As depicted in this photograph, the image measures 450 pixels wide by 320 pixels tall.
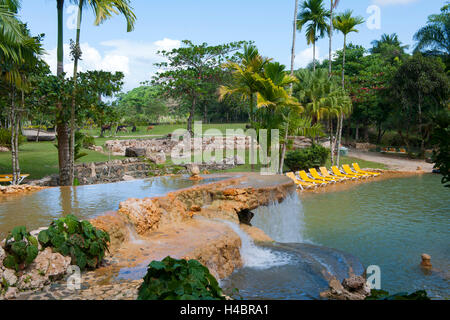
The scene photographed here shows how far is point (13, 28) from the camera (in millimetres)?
12141

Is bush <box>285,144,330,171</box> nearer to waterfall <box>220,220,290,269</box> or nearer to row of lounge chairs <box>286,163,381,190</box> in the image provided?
row of lounge chairs <box>286,163,381,190</box>

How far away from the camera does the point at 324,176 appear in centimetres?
1991

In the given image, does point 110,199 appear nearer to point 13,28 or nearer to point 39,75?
point 13,28

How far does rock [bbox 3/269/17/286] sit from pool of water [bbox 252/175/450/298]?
6.46 m

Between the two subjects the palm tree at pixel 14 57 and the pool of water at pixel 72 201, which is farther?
the palm tree at pixel 14 57

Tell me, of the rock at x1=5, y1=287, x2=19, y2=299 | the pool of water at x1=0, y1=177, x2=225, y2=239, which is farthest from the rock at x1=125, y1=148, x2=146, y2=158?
the rock at x1=5, y1=287, x2=19, y2=299

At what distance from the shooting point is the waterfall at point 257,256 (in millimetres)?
7871

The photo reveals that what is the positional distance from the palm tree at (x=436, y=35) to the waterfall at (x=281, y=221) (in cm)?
3017

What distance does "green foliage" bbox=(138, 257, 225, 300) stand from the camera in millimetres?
3574

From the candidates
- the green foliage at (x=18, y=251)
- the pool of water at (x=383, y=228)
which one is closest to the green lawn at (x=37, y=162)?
the pool of water at (x=383, y=228)

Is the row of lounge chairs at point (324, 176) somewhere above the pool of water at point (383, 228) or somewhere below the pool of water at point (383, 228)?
above

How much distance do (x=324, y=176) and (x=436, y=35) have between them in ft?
76.4

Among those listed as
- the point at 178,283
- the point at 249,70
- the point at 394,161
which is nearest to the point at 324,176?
the point at 249,70

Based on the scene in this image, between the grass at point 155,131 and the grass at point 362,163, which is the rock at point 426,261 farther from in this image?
the grass at point 155,131
